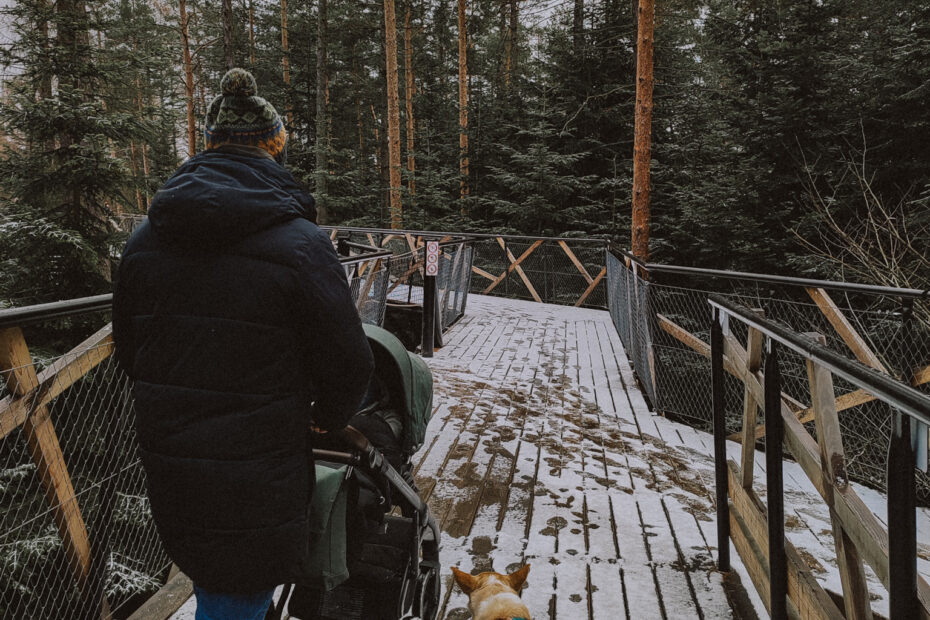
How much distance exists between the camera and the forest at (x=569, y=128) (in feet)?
21.4

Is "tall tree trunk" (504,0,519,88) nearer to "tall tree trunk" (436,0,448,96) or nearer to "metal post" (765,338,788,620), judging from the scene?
"tall tree trunk" (436,0,448,96)

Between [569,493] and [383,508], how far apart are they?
1.87 meters

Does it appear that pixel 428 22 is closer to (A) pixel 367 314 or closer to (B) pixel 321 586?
(A) pixel 367 314

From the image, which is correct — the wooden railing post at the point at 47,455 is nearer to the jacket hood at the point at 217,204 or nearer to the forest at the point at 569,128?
the jacket hood at the point at 217,204

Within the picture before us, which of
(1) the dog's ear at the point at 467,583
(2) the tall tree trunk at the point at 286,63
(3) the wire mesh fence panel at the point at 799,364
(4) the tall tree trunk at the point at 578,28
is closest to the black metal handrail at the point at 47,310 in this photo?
(1) the dog's ear at the point at 467,583

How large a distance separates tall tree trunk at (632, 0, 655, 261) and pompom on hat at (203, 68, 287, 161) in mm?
7573

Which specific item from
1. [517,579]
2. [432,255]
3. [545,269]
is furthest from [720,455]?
[545,269]

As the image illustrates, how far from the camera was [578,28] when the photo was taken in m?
13.0

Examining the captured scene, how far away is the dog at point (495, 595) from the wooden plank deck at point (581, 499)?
36 centimetres

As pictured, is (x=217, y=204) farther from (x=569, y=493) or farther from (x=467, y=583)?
(x=569, y=493)

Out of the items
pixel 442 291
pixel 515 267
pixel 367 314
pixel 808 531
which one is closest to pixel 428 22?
pixel 515 267

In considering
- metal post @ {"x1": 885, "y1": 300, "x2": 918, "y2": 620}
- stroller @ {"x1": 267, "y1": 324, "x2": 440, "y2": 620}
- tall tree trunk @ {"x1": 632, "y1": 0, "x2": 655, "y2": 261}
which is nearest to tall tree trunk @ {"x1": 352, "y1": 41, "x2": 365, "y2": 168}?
tall tree trunk @ {"x1": 632, "y1": 0, "x2": 655, "y2": 261}

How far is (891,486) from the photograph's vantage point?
1009 mm

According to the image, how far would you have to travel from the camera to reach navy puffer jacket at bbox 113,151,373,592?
102cm
